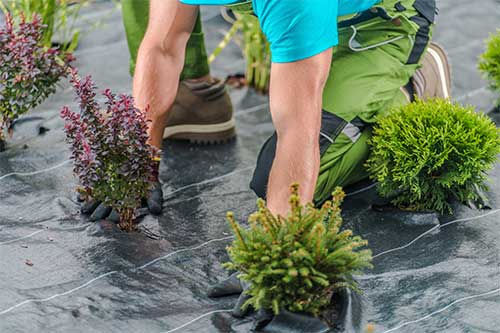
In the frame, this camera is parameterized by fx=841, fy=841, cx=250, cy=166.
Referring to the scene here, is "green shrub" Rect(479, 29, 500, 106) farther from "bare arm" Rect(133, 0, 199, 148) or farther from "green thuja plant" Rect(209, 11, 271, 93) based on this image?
"bare arm" Rect(133, 0, 199, 148)

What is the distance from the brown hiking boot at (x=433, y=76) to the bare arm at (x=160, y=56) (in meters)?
1.22

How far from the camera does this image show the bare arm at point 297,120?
3.03 meters

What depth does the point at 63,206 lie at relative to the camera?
3820 millimetres

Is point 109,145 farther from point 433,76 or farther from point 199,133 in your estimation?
point 433,76

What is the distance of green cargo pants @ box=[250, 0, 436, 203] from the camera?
385 centimetres

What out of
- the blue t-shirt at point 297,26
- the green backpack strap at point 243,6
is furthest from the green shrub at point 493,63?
the blue t-shirt at point 297,26

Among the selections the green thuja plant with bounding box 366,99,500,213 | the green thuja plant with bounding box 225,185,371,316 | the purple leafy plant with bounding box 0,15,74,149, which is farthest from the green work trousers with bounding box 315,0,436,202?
the purple leafy plant with bounding box 0,15,74,149

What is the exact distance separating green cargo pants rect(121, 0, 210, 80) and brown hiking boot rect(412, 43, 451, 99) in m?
1.15

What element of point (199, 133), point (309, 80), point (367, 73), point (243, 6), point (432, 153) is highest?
point (243, 6)

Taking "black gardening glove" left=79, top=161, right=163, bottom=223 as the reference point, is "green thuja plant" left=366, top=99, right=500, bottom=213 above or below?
above

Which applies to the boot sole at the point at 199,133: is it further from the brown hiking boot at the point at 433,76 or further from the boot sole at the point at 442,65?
the boot sole at the point at 442,65

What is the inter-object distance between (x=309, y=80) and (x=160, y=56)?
104 cm

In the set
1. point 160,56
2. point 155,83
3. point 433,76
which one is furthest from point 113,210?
point 433,76

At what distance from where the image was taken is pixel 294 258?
9.05 ft
